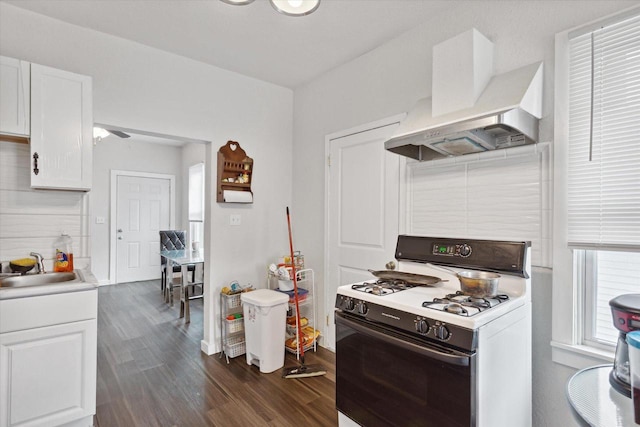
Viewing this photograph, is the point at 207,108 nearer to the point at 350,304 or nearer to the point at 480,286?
the point at 350,304

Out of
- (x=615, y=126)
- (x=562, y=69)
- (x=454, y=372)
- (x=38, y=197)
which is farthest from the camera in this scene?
(x=38, y=197)

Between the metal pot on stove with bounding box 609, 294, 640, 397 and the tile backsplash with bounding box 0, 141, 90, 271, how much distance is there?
3.07 metres

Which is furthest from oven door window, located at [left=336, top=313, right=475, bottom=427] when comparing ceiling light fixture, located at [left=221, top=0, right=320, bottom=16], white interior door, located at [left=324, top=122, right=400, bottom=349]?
ceiling light fixture, located at [left=221, top=0, right=320, bottom=16]

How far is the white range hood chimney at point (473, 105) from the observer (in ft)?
5.17

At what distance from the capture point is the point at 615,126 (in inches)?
60.2

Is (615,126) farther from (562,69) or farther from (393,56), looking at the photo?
(393,56)

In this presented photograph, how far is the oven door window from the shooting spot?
1.27 meters

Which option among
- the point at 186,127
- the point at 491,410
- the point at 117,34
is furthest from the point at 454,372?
the point at 117,34

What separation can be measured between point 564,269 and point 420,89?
1473 millimetres

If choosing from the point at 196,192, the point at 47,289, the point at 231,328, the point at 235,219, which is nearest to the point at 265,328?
the point at 231,328

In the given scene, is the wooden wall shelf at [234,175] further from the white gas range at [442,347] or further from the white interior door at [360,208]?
the white gas range at [442,347]

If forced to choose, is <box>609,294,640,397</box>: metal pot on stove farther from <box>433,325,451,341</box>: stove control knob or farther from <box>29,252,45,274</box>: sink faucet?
<box>29,252,45,274</box>: sink faucet

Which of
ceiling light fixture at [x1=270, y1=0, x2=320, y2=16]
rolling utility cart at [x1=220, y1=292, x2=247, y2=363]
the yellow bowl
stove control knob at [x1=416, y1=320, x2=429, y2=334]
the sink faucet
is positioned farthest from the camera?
rolling utility cart at [x1=220, y1=292, x2=247, y2=363]

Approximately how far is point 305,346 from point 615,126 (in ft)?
8.91
